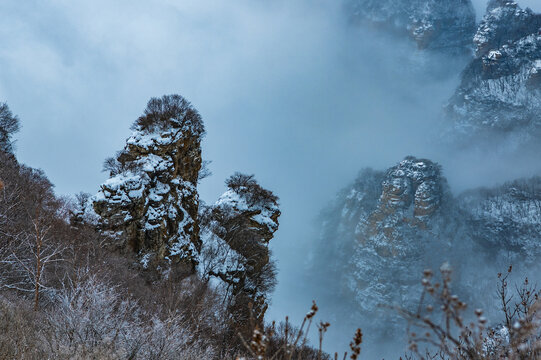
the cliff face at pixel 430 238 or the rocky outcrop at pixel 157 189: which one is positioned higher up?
the cliff face at pixel 430 238

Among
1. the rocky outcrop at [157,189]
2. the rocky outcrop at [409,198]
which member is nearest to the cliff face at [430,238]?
the rocky outcrop at [409,198]

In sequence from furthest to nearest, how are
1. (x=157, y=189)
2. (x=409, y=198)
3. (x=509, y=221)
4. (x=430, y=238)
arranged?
(x=409, y=198), (x=430, y=238), (x=509, y=221), (x=157, y=189)

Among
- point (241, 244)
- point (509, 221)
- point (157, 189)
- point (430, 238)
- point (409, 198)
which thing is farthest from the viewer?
point (409, 198)

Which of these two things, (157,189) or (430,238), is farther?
(430,238)

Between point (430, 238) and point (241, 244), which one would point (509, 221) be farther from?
point (241, 244)

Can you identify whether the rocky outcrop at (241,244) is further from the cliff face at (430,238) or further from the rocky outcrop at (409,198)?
the rocky outcrop at (409,198)

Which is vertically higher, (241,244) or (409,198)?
(409,198)

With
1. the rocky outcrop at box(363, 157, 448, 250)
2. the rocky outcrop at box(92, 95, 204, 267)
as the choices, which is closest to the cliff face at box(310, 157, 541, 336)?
the rocky outcrop at box(363, 157, 448, 250)

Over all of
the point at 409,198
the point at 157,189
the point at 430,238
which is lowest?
the point at 157,189

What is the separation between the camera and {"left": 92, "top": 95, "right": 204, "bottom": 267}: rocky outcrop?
23.5 meters

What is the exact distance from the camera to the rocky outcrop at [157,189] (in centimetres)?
2348

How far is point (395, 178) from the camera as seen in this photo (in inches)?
7480

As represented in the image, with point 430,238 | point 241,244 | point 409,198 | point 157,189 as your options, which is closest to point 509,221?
point 430,238

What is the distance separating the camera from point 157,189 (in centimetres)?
2456
